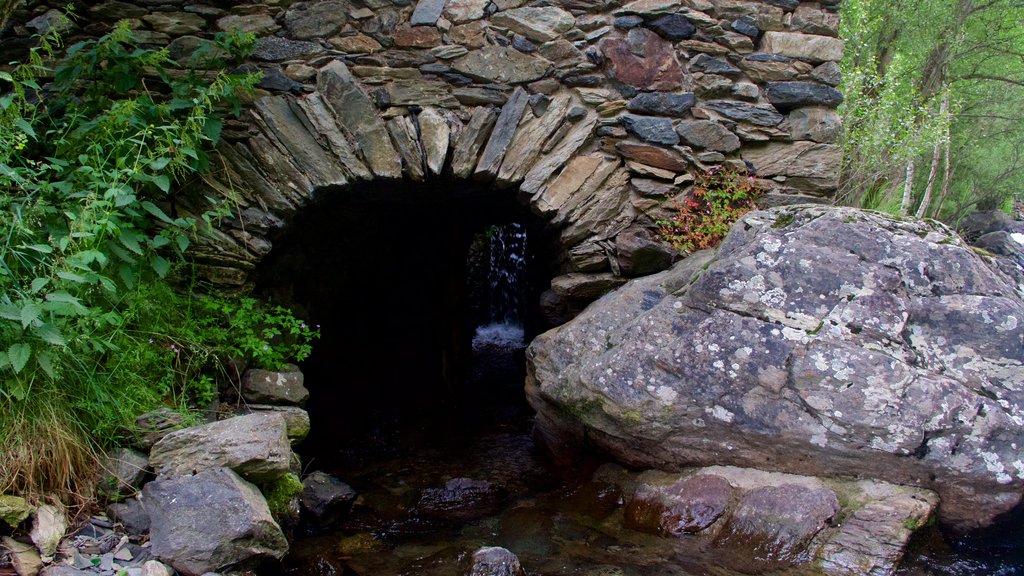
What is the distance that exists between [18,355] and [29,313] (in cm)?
21

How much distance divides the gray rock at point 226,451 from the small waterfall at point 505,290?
675 cm

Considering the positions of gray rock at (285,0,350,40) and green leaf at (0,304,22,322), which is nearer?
green leaf at (0,304,22,322)

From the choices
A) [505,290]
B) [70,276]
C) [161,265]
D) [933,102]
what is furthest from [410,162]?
[933,102]

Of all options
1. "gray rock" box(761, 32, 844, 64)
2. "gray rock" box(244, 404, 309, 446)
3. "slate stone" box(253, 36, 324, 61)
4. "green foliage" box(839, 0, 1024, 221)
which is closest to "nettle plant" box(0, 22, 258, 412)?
"slate stone" box(253, 36, 324, 61)

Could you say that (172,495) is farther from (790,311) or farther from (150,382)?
(790,311)

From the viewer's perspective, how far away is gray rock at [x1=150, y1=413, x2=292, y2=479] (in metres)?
2.82

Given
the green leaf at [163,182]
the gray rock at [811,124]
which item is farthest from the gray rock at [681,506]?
the green leaf at [163,182]

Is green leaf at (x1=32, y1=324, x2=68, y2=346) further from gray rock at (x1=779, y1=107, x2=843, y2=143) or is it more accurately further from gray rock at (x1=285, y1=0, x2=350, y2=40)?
gray rock at (x1=779, y1=107, x2=843, y2=143)

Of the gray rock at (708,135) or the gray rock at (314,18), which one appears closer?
the gray rock at (314,18)

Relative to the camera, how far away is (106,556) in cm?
252

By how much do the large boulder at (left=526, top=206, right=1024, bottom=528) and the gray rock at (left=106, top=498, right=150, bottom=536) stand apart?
2.05m

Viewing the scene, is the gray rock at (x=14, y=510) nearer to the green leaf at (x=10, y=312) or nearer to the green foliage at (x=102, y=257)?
the green foliage at (x=102, y=257)

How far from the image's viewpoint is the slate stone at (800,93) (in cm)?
440

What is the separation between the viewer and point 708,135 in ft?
14.4
